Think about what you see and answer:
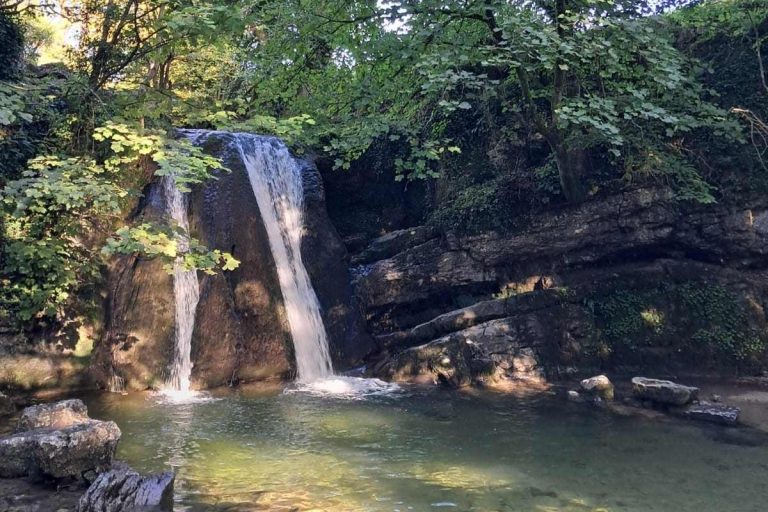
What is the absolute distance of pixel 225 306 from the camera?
1114cm

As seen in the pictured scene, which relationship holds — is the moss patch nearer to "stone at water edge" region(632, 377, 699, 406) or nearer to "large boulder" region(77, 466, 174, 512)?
"stone at water edge" region(632, 377, 699, 406)

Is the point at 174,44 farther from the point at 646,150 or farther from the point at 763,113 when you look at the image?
the point at 763,113

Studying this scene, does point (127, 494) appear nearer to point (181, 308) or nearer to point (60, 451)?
point (60, 451)

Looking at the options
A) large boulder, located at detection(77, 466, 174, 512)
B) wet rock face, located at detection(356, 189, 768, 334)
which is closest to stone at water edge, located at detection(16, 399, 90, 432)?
large boulder, located at detection(77, 466, 174, 512)

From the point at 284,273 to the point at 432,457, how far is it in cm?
653

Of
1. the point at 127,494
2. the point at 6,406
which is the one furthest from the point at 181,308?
the point at 127,494

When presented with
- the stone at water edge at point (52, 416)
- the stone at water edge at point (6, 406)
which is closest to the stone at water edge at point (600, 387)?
the stone at water edge at point (52, 416)

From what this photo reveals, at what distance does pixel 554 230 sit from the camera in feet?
37.7

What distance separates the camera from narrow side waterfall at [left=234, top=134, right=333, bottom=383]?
38.0 feet

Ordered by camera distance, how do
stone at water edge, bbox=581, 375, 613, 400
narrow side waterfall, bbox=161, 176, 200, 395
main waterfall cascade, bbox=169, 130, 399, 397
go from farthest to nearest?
1. main waterfall cascade, bbox=169, 130, 399, 397
2. narrow side waterfall, bbox=161, 176, 200, 395
3. stone at water edge, bbox=581, 375, 613, 400

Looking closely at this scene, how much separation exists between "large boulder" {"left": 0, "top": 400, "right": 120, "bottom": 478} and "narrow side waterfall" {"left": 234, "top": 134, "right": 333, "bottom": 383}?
5542 mm

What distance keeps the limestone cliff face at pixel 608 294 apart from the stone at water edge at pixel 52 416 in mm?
5858

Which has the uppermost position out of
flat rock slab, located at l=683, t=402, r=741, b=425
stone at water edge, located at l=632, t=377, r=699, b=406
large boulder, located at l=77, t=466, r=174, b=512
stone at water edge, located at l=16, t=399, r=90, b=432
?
stone at water edge, located at l=16, t=399, r=90, b=432

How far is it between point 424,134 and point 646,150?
4751 millimetres
